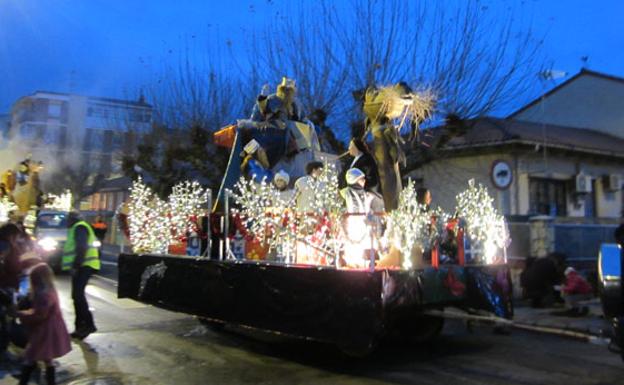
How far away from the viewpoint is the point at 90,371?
6090 mm

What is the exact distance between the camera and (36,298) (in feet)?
16.3

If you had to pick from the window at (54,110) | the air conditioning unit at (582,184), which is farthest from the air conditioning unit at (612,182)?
the window at (54,110)

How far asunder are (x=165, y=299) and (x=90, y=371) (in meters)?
2.20

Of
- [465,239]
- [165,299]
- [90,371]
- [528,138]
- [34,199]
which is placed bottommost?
[90,371]

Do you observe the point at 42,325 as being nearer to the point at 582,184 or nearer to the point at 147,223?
the point at 147,223

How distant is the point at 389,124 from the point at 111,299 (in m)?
7.40

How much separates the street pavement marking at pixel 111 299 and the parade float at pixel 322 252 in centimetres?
195

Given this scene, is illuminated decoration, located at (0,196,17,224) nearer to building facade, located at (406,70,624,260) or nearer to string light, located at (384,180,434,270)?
building facade, located at (406,70,624,260)

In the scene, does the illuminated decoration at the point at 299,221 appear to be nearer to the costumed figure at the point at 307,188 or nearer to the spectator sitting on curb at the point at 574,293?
the costumed figure at the point at 307,188

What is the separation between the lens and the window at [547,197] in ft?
60.3

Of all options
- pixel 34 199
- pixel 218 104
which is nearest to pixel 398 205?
pixel 218 104

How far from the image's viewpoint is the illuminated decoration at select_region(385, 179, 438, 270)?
20.5 ft

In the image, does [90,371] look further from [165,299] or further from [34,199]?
[34,199]

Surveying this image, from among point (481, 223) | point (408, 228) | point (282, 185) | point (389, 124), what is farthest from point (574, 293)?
point (282, 185)
